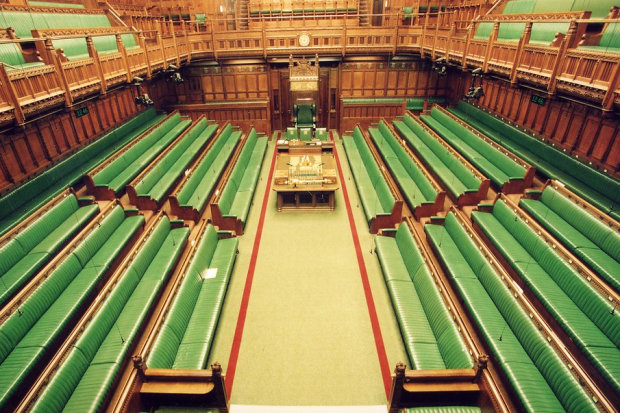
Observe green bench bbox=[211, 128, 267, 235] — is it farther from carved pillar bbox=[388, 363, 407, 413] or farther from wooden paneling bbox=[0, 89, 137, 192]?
carved pillar bbox=[388, 363, 407, 413]

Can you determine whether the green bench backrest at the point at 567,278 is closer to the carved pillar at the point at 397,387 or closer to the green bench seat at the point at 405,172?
the green bench seat at the point at 405,172

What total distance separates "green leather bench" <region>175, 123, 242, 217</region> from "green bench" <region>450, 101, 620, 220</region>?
756 cm

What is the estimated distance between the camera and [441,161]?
891 centimetres

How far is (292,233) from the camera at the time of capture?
768 cm

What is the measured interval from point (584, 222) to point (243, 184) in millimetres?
7215

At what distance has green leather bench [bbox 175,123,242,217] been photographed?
7.63 meters

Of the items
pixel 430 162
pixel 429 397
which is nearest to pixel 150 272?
pixel 429 397

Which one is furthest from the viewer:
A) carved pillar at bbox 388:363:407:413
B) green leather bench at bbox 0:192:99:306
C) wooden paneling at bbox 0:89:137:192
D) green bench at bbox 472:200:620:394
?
wooden paneling at bbox 0:89:137:192

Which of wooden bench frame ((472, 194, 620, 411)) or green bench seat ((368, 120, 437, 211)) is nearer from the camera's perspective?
wooden bench frame ((472, 194, 620, 411))

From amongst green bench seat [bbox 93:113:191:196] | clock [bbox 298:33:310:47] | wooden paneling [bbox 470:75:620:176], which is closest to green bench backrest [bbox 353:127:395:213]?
wooden paneling [bbox 470:75:620:176]

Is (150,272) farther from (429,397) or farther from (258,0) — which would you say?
→ (258,0)

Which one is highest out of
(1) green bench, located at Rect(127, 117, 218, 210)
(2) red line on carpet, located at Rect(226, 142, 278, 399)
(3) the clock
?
(3) the clock

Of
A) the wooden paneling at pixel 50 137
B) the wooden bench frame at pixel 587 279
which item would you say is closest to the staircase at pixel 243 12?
the wooden paneling at pixel 50 137

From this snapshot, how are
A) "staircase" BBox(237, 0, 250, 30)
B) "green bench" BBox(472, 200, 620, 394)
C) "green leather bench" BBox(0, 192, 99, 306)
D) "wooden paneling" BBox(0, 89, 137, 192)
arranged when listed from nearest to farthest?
"green bench" BBox(472, 200, 620, 394) → "green leather bench" BBox(0, 192, 99, 306) → "wooden paneling" BBox(0, 89, 137, 192) → "staircase" BBox(237, 0, 250, 30)
